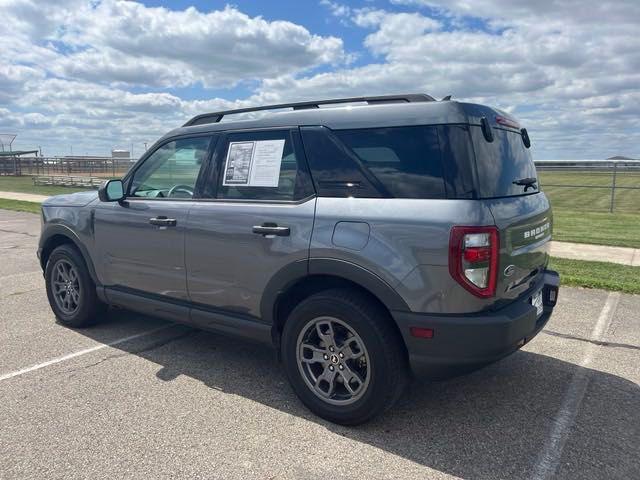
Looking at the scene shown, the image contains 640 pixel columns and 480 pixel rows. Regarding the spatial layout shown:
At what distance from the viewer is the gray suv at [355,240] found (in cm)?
282

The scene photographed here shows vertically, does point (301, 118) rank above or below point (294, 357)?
above

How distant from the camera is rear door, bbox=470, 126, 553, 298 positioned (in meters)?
2.89

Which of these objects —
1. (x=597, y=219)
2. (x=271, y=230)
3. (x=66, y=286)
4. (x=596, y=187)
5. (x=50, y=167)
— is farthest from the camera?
(x=50, y=167)

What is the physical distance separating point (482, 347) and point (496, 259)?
0.49m

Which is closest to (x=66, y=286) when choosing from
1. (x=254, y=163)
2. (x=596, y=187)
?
(x=254, y=163)

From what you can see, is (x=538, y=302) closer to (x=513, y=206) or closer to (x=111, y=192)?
(x=513, y=206)

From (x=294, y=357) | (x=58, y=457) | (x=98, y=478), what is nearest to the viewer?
(x=98, y=478)

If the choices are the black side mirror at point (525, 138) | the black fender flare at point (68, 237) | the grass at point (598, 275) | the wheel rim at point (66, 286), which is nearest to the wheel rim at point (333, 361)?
the black side mirror at point (525, 138)

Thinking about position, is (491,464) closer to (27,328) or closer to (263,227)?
(263,227)

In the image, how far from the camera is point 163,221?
13.2 feet

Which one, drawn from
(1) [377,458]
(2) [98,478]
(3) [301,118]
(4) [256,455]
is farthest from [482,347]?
(2) [98,478]

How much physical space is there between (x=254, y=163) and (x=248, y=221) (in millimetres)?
439

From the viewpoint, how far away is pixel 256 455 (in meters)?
2.87

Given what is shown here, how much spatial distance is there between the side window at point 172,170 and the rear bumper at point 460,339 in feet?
6.79
